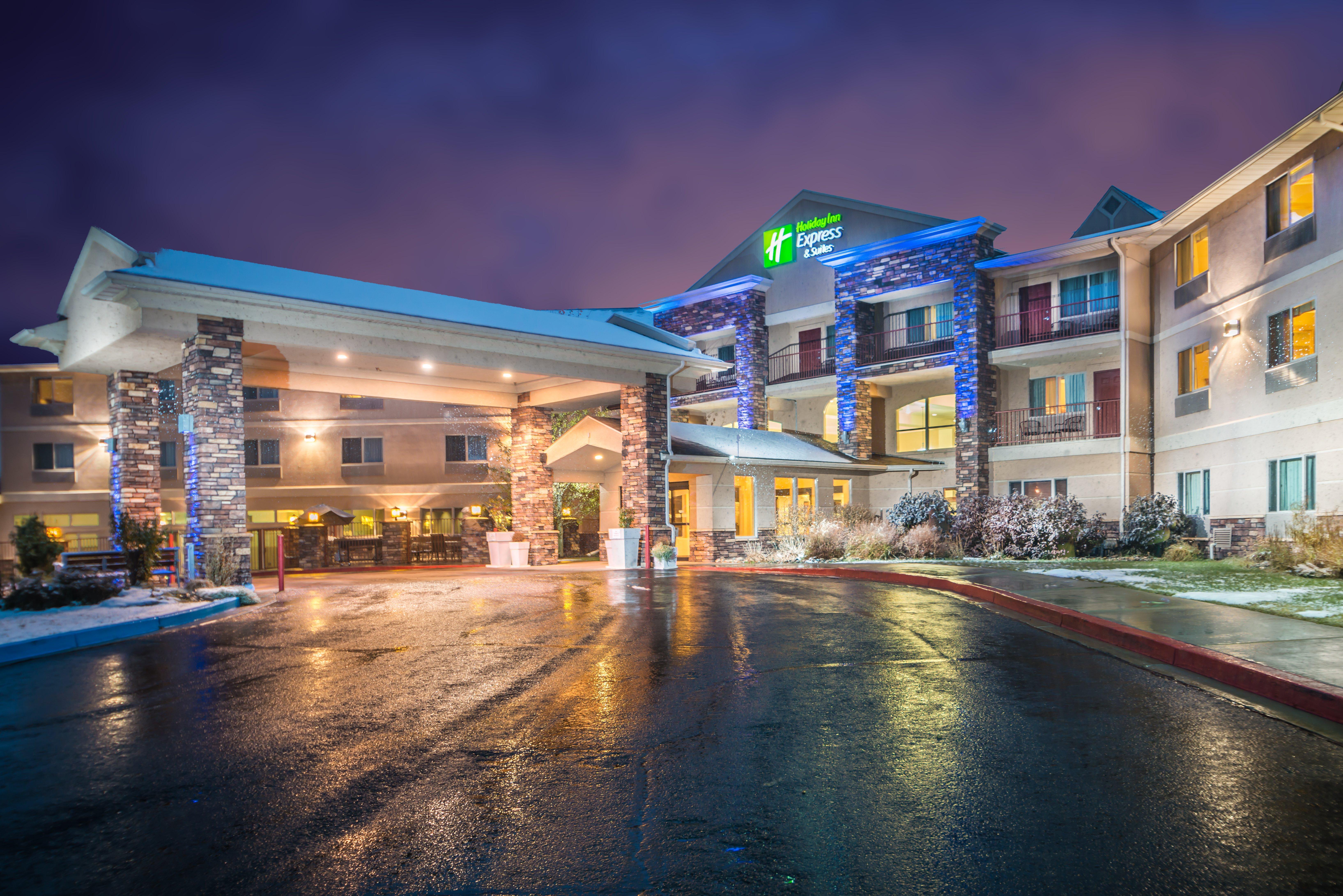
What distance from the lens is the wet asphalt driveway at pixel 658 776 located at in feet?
11.3

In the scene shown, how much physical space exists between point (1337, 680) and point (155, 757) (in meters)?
7.85

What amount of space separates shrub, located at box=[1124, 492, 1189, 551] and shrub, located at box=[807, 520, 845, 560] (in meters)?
7.16

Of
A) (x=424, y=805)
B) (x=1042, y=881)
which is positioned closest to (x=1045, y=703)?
(x=1042, y=881)

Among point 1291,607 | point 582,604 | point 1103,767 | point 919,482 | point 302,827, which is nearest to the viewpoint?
point 302,827

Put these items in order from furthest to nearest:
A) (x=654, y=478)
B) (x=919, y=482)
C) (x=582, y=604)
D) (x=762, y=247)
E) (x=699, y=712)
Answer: (x=762, y=247)
(x=919, y=482)
(x=654, y=478)
(x=582, y=604)
(x=699, y=712)

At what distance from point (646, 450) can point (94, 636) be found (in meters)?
14.3

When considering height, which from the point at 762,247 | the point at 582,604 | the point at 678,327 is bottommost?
the point at 582,604

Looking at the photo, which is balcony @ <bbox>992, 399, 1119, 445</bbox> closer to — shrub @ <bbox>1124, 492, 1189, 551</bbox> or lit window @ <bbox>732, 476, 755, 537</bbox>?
shrub @ <bbox>1124, 492, 1189, 551</bbox>

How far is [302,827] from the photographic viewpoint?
13.1 feet

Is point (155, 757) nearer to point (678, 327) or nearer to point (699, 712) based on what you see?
point (699, 712)

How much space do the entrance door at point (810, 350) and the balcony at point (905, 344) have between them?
2.96 m

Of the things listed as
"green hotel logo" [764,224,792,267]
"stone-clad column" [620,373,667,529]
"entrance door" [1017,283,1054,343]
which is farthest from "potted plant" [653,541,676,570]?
"green hotel logo" [764,224,792,267]

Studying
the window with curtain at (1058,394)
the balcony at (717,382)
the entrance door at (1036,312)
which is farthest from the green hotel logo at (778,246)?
the window with curtain at (1058,394)

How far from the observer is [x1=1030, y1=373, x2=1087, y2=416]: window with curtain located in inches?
1121
